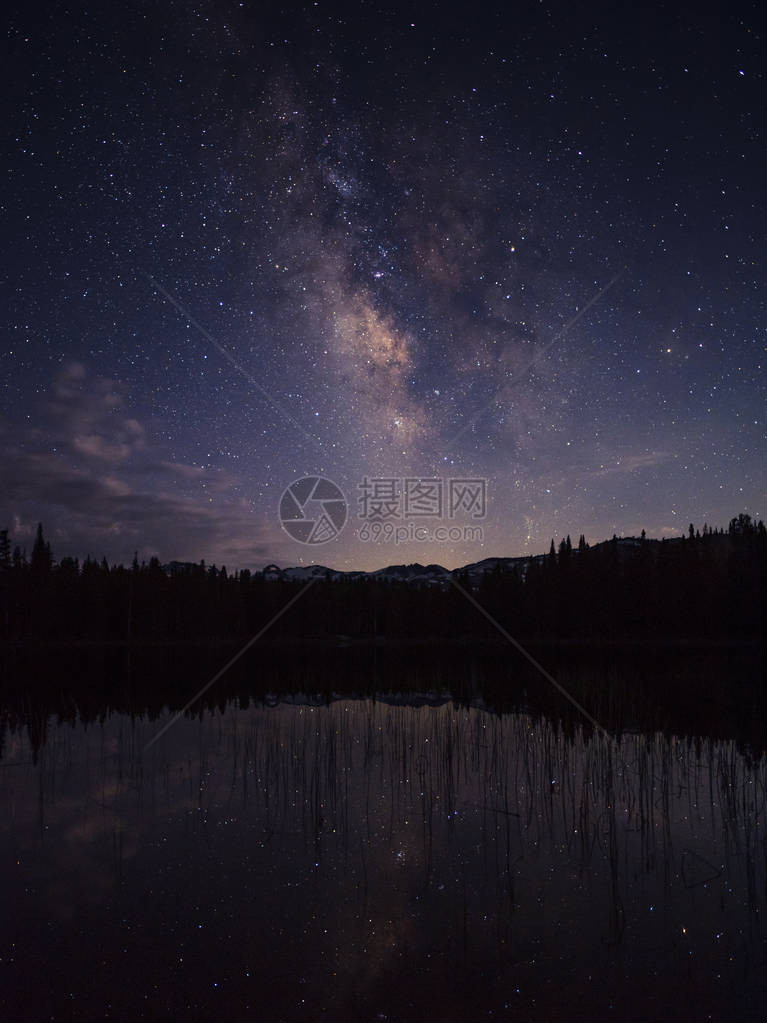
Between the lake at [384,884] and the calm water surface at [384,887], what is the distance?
0.10ft

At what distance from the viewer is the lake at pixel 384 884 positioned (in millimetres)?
5184

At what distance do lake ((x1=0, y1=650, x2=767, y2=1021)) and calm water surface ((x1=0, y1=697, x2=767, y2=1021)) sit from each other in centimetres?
3

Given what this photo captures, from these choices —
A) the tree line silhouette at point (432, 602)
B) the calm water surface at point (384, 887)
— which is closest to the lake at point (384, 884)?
the calm water surface at point (384, 887)

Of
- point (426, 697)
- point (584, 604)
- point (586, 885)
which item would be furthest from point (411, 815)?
point (584, 604)

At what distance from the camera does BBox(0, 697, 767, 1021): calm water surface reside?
5.18 meters

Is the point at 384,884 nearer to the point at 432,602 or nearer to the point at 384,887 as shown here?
the point at 384,887

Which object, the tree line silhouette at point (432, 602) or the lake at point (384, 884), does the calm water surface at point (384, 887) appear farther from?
the tree line silhouette at point (432, 602)

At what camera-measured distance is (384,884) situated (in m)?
7.32

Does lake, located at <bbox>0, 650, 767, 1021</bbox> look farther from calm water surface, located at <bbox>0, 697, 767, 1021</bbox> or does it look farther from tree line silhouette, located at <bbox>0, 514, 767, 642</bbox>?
tree line silhouette, located at <bbox>0, 514, 767, 642</bbox>

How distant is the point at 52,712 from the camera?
20375mm

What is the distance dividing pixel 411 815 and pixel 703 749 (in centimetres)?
821

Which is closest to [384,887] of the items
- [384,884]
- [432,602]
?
[384,884]

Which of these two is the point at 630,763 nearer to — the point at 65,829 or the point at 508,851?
the point at 508,851

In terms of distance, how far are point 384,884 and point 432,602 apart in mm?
101030
